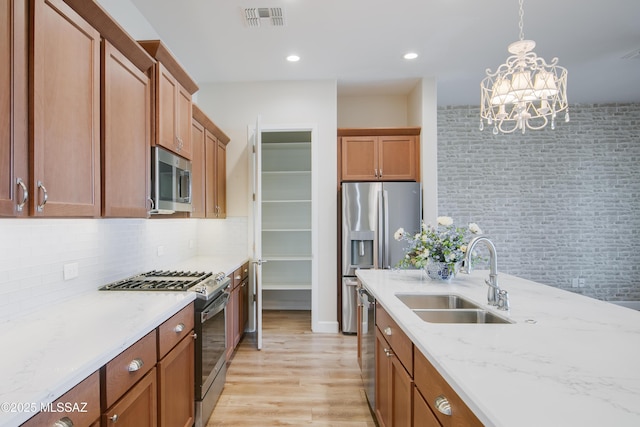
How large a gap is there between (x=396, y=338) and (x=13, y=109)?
1753 millimetres

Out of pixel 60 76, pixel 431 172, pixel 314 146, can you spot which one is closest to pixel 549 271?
pixel 431 172

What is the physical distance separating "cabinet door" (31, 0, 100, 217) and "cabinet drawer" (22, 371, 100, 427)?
0.62m

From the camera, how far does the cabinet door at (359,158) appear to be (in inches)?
156

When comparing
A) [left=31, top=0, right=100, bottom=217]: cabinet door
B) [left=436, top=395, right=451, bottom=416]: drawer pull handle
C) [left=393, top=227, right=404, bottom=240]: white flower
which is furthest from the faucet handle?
[left=31, top=0, right=100, bottom=217]: cabinet door

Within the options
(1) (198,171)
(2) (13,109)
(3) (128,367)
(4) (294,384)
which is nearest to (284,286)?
(4) (294,384)

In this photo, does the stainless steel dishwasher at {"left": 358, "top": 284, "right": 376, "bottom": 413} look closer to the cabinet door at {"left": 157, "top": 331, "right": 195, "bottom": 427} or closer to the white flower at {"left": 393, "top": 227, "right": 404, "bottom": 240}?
the white flower at {"left": 393, "top": 227, "right": 404, "bottom": 240}

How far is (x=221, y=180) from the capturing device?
12.3ft

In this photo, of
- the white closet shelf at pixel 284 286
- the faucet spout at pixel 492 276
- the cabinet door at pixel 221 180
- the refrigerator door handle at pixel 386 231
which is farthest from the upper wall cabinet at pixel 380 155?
the faucet spout at pixel 492 276

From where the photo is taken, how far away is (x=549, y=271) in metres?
4.91

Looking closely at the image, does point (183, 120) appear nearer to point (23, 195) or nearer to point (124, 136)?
point (124, 136)

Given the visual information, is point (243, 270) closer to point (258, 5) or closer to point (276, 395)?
point (276, 395)

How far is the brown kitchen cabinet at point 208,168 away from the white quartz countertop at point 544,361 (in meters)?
2.07

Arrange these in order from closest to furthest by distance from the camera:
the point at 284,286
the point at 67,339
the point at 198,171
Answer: the point at 67,339 → the point at 198,171 → the point at 284,286

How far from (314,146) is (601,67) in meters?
3.44
